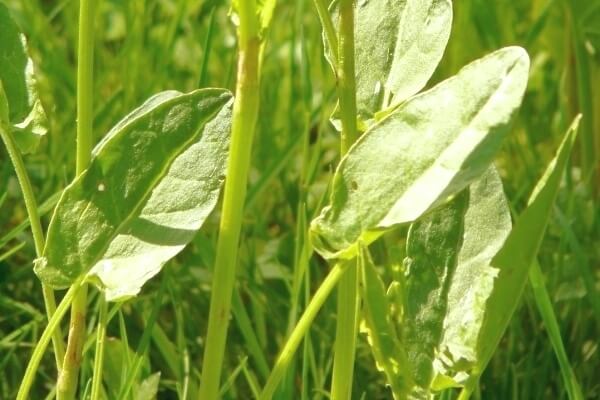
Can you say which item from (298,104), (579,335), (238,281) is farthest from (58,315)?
(298,104)

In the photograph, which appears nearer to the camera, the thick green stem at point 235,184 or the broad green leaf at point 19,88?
the thick green stem at point 235,184

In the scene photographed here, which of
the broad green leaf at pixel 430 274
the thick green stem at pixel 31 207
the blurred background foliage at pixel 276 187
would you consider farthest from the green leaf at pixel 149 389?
the broad green leaf at pixel 430 274

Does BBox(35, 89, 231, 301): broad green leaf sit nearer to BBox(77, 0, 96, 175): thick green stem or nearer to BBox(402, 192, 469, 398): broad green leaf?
BBox(77, 0, 96, 175): thick green stem

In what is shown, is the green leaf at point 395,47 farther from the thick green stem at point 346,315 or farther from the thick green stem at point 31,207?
the thick green stem at point 31,207

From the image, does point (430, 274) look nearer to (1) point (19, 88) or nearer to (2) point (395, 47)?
(2) point (395, 47)

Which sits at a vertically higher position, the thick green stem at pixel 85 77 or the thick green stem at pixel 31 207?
the thick green stem at pixel 85 77

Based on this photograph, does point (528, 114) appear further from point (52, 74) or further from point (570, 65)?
point (52, 74)

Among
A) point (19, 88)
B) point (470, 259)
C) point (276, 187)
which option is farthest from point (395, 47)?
point (276, 187)

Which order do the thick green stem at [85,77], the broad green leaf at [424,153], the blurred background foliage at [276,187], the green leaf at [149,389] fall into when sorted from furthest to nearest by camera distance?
the blurred background foliage at [276,187], the green leaf at [149,389], the thick green stem at [85,77], the broad green leaf at [424,153]
